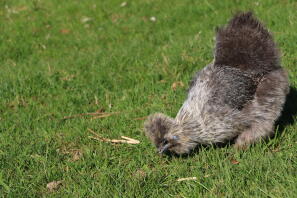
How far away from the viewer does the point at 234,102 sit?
15.7 feet

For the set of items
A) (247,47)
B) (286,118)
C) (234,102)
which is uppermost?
(247,47)

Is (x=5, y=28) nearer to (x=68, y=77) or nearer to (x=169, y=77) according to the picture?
(x=68, y=77)

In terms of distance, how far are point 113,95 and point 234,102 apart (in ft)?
7.71

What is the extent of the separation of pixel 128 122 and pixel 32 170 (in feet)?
4.67

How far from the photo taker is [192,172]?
4.45m

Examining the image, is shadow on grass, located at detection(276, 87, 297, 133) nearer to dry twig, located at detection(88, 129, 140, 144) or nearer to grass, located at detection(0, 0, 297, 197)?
grass, located at detection(0, 0, 297, 197)

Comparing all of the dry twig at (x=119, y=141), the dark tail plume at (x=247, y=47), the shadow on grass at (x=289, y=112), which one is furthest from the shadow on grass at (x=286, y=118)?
the dark tail plume at (x=247, y=47)

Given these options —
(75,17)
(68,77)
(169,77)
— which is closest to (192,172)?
(169,77)

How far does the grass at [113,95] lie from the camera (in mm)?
4320

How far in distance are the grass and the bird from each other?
0.19m

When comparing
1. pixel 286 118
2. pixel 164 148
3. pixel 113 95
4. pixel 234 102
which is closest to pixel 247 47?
pixel 234 102

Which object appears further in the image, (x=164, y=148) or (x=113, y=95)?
(x=113, y=95)

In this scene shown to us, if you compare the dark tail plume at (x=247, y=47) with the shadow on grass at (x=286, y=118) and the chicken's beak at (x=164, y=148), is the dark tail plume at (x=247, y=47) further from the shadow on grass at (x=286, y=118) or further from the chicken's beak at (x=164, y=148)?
the chicken's beak at (x=164, y=148)

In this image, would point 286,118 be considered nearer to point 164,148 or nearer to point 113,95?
point 164,148
